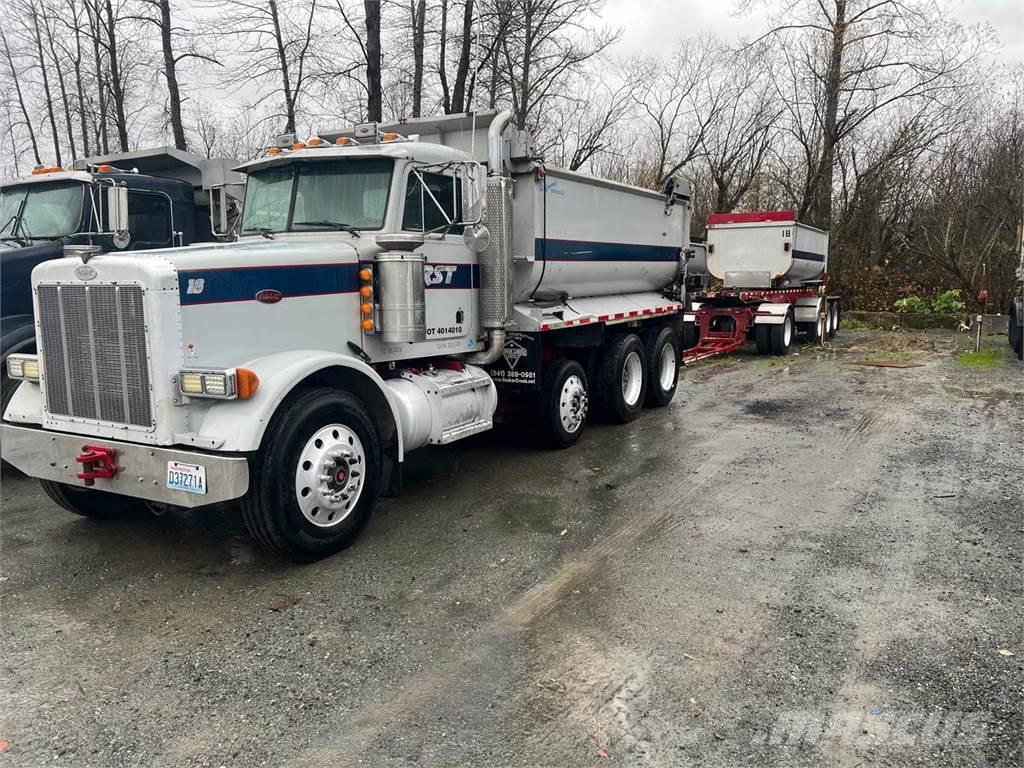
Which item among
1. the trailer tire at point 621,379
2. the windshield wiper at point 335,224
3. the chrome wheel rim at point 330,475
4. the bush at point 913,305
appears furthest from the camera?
the bush at point 913,305

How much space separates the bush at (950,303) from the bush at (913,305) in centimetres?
30

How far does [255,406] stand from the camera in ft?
14.6

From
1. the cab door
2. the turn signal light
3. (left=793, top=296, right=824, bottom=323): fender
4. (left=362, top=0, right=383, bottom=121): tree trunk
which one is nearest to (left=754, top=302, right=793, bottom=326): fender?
(left=793, top=296, right=824, bottom=323): fender

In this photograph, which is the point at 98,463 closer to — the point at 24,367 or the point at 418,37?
the point at 24,367

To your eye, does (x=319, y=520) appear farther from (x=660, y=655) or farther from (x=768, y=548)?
(x=768, y=548)

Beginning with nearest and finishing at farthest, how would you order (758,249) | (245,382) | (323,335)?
(245,382)
(323,335)
(758,249)

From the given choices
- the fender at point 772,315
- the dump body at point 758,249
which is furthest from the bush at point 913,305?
the fender at point 772,315

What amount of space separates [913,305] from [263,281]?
70.0 feet

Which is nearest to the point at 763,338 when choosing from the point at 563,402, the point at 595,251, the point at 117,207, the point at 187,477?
the point at 595,251

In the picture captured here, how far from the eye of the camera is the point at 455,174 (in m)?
6.21

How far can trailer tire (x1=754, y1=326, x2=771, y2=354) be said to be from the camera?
52.3 feet

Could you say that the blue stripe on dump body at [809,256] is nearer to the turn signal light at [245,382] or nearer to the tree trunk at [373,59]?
the tree trunk at [373,59]

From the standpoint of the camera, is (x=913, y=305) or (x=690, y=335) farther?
(x=913, y=305)

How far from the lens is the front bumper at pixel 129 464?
425cm
